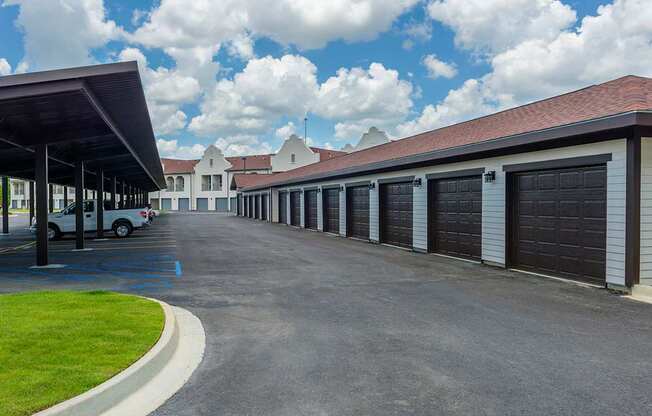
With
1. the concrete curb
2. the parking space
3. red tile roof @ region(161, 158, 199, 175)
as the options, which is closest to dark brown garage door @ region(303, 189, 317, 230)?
the parking space

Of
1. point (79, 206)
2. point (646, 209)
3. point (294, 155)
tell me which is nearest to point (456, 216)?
point (646, 209)

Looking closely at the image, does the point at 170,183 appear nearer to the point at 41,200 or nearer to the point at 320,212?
the point at 320,212

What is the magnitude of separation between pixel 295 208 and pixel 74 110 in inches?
926

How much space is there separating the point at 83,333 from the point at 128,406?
81.7 inches

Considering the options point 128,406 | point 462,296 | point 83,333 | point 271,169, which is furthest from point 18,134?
point 271,169

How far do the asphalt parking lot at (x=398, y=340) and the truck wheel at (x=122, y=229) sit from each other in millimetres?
12248

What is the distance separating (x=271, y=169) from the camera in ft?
250

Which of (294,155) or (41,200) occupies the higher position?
(294,155)

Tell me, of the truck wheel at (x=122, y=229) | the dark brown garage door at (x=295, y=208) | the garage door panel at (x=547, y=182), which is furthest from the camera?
the dark brown garage door at (x=295, y=208)

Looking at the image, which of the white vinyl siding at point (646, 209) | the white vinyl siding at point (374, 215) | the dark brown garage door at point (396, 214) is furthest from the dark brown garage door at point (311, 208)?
the white vinyl siding at point (646, 209)

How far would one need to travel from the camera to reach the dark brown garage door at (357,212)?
22.2 m

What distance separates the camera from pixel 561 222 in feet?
36.3

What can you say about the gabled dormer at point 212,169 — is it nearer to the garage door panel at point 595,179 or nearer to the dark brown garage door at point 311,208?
the dark brown garage door at point 311,208

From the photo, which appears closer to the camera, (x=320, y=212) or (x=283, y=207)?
(x=320, y=212)
